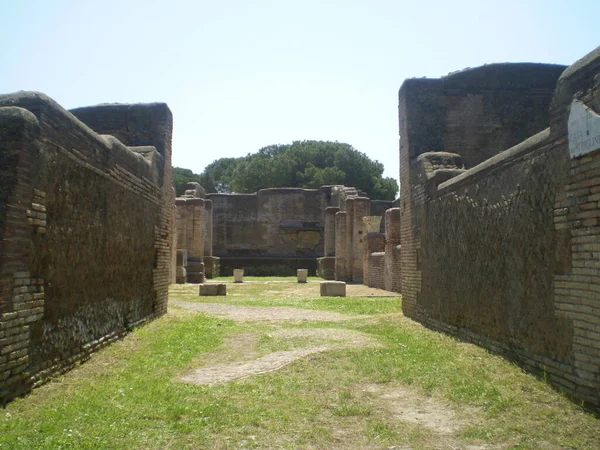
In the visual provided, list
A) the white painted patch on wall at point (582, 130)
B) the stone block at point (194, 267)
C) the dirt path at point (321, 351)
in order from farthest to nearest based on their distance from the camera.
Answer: the stone block at point (194, 267) < the white painted patch on wall at point (582, 130) < the dirt path at point (321, 351)

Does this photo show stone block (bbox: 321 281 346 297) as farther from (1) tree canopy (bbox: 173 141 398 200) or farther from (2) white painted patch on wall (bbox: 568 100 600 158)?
(1) tree canopy (bbox: 173 141 398 200)

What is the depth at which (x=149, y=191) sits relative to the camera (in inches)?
368

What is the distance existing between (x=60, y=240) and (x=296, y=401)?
280cm

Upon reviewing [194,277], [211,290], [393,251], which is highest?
[393,251]

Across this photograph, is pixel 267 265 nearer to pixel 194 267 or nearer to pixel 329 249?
pixel 329 249

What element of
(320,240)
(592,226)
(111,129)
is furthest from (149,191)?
(320,240)

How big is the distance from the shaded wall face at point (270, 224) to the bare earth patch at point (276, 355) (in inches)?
1101

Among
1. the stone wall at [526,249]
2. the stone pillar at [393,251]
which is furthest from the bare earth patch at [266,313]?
the stone pillar at [393,251]

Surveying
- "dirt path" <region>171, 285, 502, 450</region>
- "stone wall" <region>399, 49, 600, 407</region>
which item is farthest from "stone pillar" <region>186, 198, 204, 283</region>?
"stone wall" <region>399, 49, 600, 407</region>

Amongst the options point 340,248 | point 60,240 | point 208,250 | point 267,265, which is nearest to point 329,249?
point 340,248

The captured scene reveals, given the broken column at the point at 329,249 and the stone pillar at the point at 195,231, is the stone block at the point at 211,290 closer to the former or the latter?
the stone pillar at the point at 195,231

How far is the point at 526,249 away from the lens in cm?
547

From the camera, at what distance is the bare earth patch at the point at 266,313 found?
1088 cm

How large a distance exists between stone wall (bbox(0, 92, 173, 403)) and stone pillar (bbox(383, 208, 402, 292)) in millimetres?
9444
